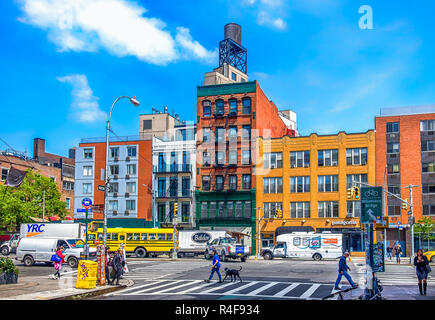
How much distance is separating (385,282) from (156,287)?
1258 cm

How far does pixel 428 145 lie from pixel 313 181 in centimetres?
1515

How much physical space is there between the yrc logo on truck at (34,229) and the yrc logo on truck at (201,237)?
17104mm

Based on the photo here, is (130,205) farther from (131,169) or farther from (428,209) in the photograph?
(428,209)

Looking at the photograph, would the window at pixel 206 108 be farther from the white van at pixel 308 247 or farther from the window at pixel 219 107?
the white van at pixel 308 247

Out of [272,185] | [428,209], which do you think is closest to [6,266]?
[272,185]

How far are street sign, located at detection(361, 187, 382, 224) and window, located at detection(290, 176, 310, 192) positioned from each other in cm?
4941

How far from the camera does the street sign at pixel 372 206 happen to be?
1778 centimetres

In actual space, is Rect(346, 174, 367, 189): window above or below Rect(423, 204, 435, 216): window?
above

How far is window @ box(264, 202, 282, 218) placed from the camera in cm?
6788

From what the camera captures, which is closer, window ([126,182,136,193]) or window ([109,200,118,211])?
window ([126,182,136,193])

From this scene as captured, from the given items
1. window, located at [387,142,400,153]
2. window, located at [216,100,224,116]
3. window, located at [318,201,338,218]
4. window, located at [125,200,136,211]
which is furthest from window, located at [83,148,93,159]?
window, located at [387,142,400,153]

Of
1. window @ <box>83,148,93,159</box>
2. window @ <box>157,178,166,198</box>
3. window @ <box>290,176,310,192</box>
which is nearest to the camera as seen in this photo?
window @ <box>290,176,310,192</box>

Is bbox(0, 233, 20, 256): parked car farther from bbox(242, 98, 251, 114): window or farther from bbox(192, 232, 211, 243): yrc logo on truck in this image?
bbox(242, 98, 251, 114): window
